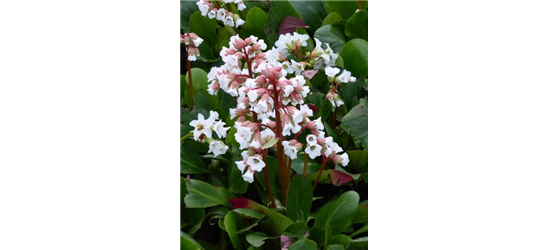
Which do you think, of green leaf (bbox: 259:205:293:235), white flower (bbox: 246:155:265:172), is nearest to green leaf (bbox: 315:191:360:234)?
green leaf (bbox: 259:205:293:235)

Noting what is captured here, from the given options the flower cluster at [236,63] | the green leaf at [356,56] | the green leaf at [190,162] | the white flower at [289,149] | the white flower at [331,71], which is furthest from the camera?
the green leaf at [356,56]

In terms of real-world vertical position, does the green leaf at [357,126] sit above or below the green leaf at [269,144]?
below

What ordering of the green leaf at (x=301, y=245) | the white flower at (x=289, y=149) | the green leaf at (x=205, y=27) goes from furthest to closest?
the green leaf at (x=205, y=27), the white flower at (x=289, y=149), the green leaf at (x=301, y=245)

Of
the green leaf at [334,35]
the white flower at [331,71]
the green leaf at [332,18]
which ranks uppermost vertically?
the green leaf at [332,18]

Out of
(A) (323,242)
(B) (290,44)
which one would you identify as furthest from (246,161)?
(B) (290,44)

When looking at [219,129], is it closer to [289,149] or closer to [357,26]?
[289,149]

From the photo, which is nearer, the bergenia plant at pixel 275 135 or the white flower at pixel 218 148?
the bergenia plant at pixel 275 135

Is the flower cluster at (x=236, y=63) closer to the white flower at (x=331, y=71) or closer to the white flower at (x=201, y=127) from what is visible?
the white flower at (x=201, y=127)

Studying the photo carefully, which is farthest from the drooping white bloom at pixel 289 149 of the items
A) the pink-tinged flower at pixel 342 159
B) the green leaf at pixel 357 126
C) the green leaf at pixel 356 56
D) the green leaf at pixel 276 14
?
the green leaf at pixel 276 14
